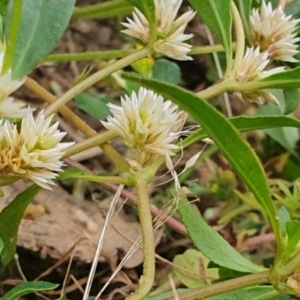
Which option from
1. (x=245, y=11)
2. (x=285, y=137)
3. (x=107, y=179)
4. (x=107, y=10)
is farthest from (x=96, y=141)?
(x=285, y=137)

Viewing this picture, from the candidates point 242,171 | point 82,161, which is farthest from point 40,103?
point 242,171

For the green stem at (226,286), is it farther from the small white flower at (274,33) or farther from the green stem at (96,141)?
the small white flower at (274,33)

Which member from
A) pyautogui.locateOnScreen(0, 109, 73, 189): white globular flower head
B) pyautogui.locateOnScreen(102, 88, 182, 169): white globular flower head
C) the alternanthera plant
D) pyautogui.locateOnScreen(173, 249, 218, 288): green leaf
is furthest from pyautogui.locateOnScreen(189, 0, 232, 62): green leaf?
pyautogui.locateOnScreen(173, 249, 218, 288): green leaf

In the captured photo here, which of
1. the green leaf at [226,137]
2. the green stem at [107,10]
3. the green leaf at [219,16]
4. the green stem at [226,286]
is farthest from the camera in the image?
the green stem at [107,10]

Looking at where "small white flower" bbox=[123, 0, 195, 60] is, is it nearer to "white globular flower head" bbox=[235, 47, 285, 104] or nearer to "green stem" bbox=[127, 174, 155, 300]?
"white globular flower head" bbox=[235, 47, 285, 104]

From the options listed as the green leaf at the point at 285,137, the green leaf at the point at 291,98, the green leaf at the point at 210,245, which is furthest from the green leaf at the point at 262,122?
the green leaf at the point at 285,137

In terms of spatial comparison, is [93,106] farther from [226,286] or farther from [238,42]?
[226,286]
